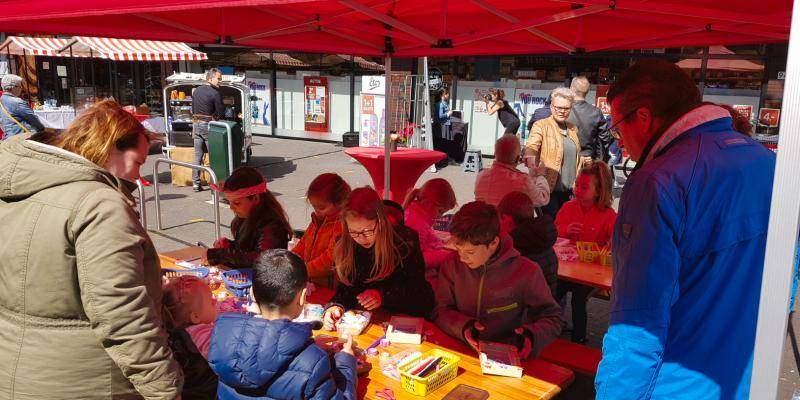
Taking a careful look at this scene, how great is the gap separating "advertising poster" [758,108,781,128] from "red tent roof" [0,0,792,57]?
28.6 ft

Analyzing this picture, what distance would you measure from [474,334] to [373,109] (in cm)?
1168

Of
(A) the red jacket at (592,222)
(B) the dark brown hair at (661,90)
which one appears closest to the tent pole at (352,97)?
(A) the red jacket at (592,222)

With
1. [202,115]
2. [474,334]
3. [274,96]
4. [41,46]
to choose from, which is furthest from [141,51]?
[474,334]

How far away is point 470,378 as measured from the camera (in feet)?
8.35

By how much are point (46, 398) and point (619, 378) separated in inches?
76.1

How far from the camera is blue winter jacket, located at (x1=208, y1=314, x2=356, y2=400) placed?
2.05m

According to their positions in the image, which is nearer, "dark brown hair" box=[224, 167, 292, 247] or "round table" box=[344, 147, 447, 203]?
"dark brown hair" box=[224, 167, 292, 247]

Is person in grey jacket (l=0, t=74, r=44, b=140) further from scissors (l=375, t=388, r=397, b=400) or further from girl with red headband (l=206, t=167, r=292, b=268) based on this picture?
scissors (l=375, t=388, r=397, b=400)

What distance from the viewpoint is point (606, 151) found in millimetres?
7914

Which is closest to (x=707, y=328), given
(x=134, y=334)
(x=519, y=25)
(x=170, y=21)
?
(x=134, y=334)

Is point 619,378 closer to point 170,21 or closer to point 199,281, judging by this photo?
point 199,281

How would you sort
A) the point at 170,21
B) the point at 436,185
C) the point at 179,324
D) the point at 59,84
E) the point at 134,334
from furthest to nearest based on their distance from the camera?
the point at 59,84 → the point at 436,185 → the point at 170,21 → the point at 179,324 → the point at 134,334

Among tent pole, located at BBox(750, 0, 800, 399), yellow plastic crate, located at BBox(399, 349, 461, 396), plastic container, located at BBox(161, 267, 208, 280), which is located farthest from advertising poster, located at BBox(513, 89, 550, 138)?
tent pole, located at BBox(750, 0, 800, 399)

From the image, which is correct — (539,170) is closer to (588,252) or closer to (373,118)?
(588,252)
